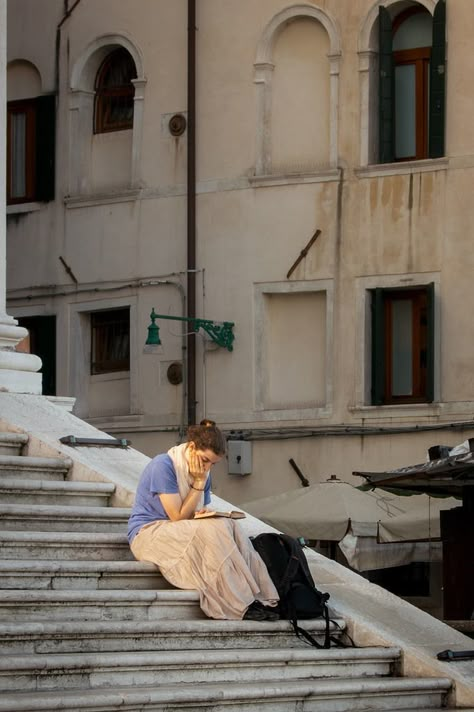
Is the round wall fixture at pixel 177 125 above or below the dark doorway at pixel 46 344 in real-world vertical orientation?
above

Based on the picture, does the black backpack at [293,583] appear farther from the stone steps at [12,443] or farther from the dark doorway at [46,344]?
the dark doorway at [46,344]

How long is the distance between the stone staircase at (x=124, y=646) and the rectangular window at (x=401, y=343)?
13.5 meters

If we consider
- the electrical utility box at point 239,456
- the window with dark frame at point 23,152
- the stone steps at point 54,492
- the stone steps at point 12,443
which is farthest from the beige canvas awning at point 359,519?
the stone steps at point 54,492

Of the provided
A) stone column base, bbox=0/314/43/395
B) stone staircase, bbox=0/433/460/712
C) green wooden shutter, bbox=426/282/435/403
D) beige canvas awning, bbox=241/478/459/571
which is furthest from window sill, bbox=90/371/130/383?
stone staircase, bbox=0/433/460/712

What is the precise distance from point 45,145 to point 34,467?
54.5 ft

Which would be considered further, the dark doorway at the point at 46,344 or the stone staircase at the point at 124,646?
the dark doorway at the point at 46,344

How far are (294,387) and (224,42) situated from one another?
4390 mm

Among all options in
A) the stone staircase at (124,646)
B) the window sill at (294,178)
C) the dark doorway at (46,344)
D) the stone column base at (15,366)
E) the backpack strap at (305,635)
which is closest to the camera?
the stone staircase at (124,646)

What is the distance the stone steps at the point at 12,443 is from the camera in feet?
44.7

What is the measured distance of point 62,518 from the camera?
12555 millimetres

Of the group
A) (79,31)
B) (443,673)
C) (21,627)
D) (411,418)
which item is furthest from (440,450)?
(79,31)

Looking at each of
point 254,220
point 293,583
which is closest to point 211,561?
point 293,583

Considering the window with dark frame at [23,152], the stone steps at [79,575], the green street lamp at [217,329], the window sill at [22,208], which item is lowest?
the stone steps at [79,575]

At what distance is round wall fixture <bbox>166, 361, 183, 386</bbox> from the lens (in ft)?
92.0
